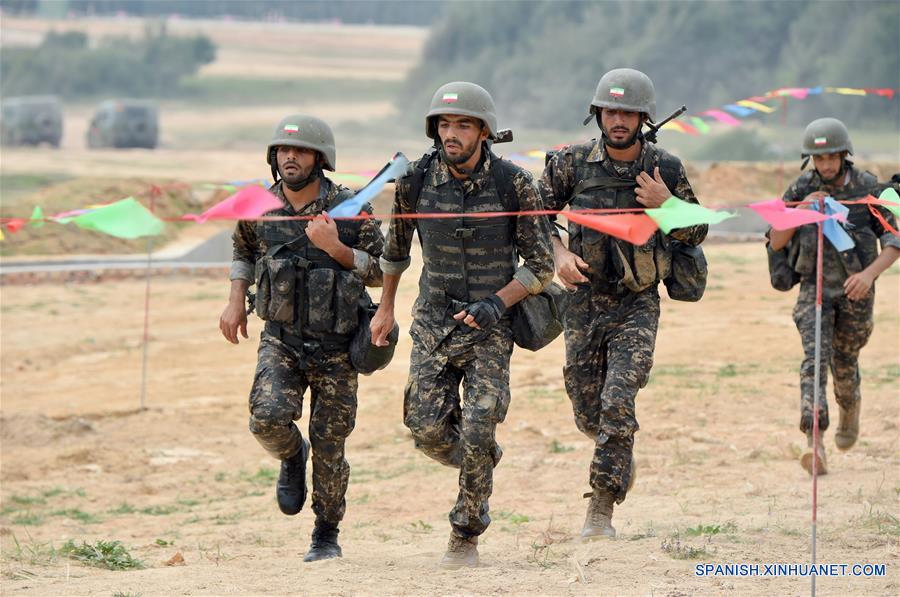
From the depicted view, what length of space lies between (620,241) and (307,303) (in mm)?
1602

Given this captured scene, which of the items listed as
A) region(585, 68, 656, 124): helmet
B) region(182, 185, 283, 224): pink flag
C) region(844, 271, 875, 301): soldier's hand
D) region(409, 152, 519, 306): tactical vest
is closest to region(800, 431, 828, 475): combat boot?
region(844, 271, 875, 301): soldier's hand

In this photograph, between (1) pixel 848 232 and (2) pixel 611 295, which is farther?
(1) pixel 848 232

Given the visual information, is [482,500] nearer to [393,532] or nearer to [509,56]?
[393,532]

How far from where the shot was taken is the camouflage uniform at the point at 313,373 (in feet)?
23.3

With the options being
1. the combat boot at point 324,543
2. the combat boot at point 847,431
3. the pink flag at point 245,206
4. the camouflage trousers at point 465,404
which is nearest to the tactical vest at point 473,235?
the camouflage trousers at point 465,404

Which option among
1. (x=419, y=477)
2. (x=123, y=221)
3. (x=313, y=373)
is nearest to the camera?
(x=123, y=221)

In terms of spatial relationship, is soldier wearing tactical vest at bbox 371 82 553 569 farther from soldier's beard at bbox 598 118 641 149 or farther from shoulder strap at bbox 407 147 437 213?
soldier's beard at bbox 598 118 641 149

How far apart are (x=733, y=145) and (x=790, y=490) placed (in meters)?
39.0

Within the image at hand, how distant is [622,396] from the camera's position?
281 inches

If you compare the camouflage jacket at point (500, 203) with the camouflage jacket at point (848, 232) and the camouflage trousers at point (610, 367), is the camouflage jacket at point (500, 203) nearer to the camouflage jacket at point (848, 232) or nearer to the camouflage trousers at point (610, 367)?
the camouflage trousers at point (610, 367)

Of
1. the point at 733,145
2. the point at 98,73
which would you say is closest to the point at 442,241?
the point at 733,145

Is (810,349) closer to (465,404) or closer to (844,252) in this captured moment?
(844,252)

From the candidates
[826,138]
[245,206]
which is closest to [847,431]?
[826,138]

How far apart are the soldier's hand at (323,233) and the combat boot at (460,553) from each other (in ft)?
4.92
